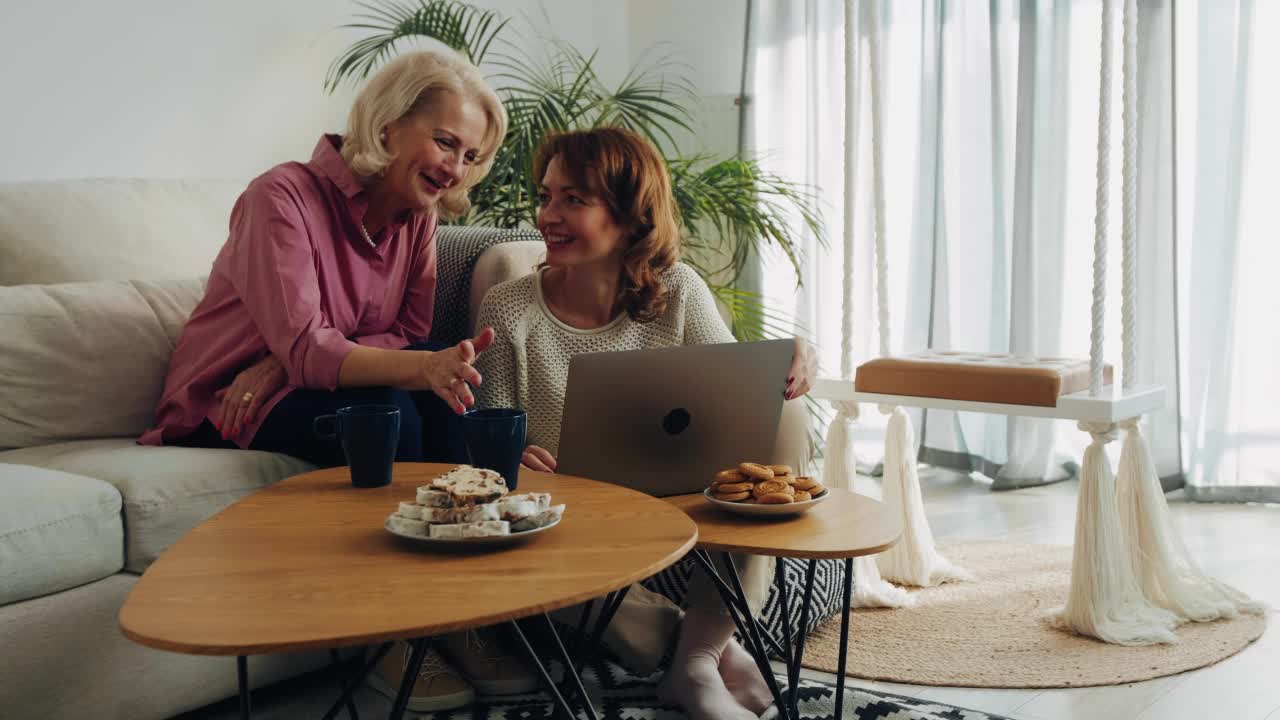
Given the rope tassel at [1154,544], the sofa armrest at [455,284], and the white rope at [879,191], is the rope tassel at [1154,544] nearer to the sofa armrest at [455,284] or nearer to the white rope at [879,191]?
the white rope at [879,191]

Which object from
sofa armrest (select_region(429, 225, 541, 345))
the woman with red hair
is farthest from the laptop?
sofa armrest (select_region(429, 225, 541, 345))

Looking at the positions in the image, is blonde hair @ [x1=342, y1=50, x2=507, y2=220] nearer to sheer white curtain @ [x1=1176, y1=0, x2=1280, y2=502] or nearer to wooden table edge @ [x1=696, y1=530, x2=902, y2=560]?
wooden table edge @ [x1=696, y1=530, x2=902, y2=560]

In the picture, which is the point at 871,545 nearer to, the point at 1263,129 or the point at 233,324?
the point at 233,324

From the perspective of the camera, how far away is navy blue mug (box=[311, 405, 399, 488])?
4.40 feet

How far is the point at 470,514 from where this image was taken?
43.4 inches

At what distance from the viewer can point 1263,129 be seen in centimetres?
311

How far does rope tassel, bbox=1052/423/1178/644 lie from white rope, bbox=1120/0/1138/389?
0.21 meters

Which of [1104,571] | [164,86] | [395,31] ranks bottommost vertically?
[1104,571]

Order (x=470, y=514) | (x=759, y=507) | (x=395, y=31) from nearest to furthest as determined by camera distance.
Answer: (x=470, y=514)
(x=759, y=507)
(x=395, y=31)

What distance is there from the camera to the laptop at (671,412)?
4.63ft

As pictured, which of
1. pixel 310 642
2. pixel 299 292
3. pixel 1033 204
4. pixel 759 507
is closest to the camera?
pixel 310 642

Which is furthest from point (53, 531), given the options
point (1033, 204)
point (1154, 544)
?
point (1033, 204)

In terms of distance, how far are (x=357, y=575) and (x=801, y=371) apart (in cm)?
97

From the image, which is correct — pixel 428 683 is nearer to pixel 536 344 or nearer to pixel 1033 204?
pixel 536 344
